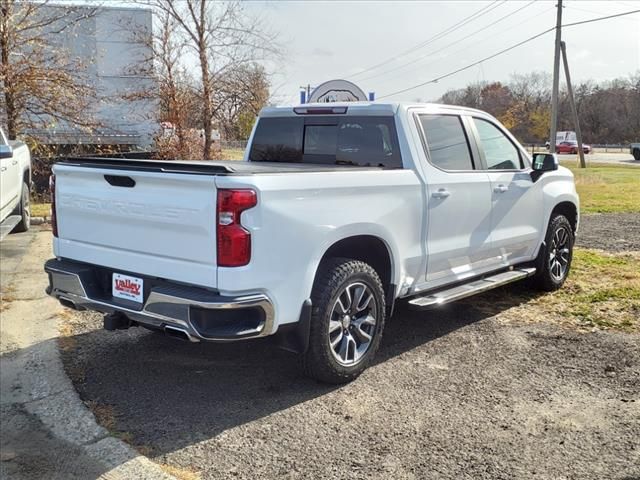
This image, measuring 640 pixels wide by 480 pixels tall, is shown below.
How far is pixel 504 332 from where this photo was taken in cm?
550

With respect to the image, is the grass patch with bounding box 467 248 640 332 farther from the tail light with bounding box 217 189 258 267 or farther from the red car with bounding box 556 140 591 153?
the red car with bounding box 556 140 591 153

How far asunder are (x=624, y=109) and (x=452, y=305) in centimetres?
8763

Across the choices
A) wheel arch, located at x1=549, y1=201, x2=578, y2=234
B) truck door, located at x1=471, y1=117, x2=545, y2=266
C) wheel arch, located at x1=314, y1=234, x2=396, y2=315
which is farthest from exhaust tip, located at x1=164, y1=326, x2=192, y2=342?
wheel arch, located at x1=549, y1=201, x2=578, y2=234

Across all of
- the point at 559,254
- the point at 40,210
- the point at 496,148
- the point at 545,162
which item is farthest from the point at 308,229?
the point at 40,210

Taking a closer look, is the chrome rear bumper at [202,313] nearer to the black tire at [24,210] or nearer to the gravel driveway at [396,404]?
the gravel driveway at [396,404]

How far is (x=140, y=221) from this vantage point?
3916 millimetres

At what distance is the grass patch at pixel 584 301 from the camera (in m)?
5.83

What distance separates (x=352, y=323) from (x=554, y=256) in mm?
3350

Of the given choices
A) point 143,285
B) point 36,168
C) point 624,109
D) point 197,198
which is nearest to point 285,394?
point 143,285

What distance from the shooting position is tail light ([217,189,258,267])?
11.4 feet

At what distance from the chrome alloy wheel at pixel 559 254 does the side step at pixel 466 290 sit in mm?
566

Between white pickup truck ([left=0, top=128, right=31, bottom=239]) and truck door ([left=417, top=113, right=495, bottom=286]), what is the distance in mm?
5026

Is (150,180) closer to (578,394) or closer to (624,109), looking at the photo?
(578,394)

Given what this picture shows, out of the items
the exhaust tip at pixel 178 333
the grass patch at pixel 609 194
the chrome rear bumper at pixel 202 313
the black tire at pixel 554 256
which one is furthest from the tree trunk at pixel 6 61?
the grass patch at pixel 609 194
